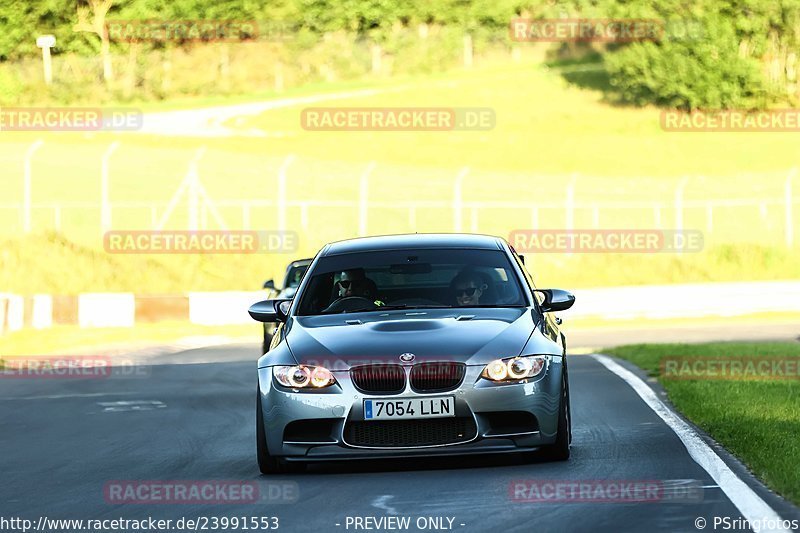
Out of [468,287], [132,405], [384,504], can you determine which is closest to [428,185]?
[132,405]

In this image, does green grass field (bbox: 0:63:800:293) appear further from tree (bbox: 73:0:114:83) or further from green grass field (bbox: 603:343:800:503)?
green grass field (bbox: 603:343:800:503)

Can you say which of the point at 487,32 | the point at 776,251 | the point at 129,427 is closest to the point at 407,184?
the point at 776,251

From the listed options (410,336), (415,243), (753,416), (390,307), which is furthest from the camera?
(753,416)

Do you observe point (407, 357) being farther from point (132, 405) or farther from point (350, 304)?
point (132, 405)

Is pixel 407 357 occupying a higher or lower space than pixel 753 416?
higher

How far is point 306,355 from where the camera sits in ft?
32.0

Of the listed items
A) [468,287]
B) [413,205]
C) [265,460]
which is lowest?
[265,460]

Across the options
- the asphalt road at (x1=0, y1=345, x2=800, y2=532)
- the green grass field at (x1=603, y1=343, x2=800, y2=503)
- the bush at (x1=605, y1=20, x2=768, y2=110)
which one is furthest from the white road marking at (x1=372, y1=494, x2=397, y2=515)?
the bush at (x1=605, y1=20, x2=768, y2=110)

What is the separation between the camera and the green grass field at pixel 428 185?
1582 inches

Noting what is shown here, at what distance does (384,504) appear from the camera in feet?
27.9

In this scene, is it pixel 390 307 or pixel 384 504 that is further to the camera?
pixel 390 307

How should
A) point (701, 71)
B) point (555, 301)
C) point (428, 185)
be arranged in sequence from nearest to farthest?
point (555, 301) < point (428, 185) < point (701, 71)

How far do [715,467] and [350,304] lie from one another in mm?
2731

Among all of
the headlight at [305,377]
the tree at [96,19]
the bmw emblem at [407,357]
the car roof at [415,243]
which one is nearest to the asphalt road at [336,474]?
the headlight at [305,377]
